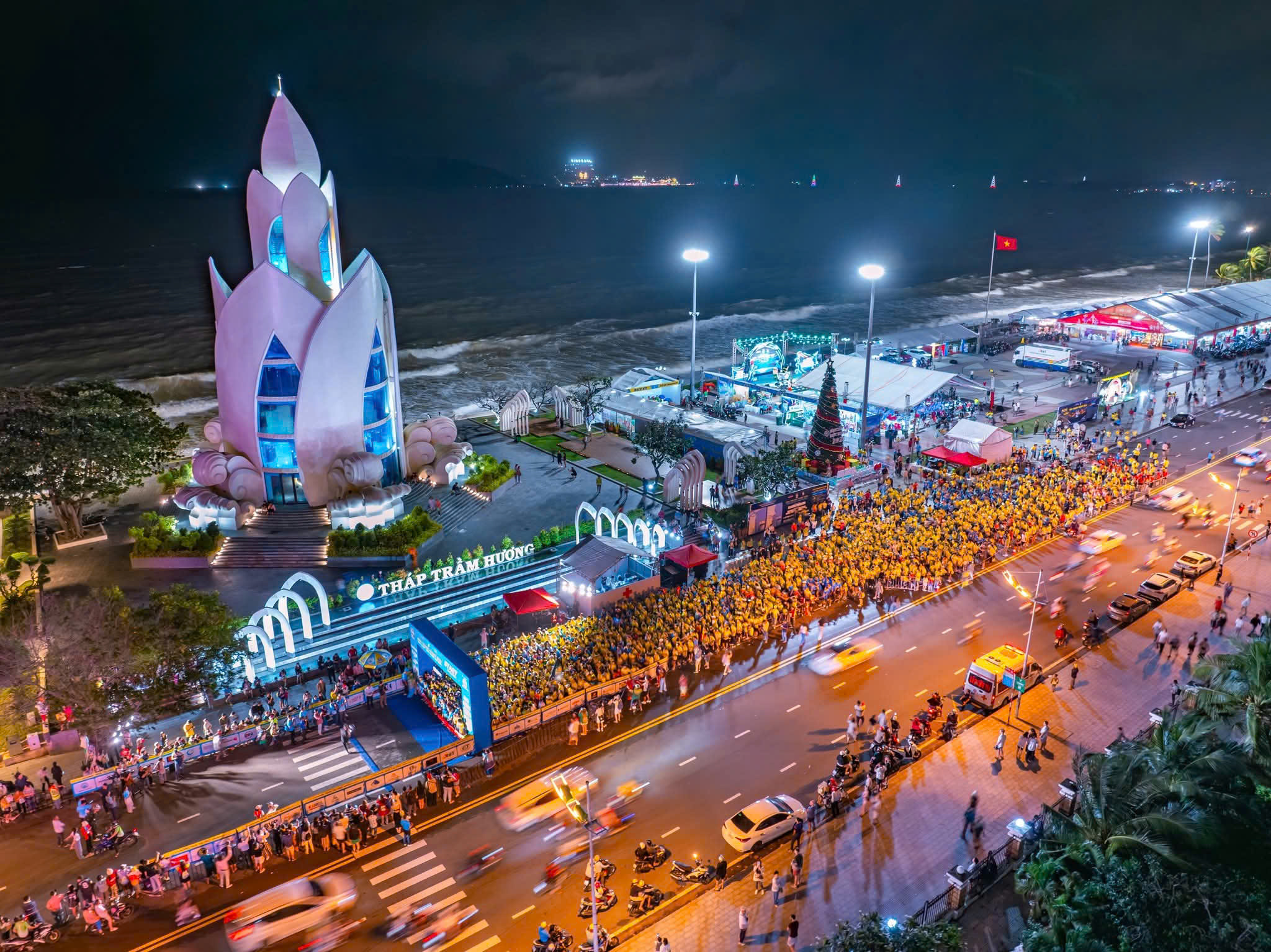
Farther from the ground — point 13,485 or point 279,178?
point 279,178

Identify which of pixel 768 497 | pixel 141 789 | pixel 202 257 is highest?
pixel 202 257

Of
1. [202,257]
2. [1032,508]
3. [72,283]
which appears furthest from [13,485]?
[202,257]

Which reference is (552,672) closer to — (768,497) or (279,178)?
(768,497)

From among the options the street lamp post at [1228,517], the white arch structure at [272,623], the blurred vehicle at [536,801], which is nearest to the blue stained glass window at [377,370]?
the white arch structure at [272,623]

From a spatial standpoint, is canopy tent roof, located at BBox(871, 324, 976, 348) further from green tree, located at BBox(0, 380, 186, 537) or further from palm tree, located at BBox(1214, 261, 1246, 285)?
green tree, located at BBox(0, 380, 186, 537)

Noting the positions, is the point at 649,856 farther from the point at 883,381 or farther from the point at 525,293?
the point at 525,293


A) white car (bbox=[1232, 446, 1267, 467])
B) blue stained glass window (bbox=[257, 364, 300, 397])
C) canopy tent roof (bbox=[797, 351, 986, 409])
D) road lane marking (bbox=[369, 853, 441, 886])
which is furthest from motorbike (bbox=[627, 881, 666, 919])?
white car (bbox=[1232, 446, 1267, 467])
